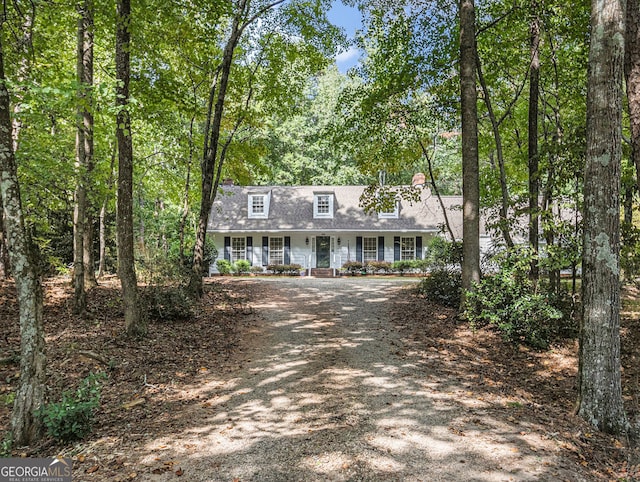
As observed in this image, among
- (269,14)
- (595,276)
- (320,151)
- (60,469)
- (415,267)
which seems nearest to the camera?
(60,469)

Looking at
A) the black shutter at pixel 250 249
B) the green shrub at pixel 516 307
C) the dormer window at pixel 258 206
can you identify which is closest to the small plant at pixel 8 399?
the green shrub at pixel 516 307

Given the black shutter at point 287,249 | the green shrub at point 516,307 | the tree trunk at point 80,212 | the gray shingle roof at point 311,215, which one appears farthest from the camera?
the black shutter at point 287,249

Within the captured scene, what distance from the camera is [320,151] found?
31.8 meters

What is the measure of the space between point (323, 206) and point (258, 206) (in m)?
3.83

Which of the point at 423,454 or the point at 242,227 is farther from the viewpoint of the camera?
the point at 242,227

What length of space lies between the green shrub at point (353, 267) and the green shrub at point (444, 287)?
Answer: 10697mm

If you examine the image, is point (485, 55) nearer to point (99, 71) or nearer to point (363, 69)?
point (363, 69)

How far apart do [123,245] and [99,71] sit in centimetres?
872

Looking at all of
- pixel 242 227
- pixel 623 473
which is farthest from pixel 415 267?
pixel 623 473

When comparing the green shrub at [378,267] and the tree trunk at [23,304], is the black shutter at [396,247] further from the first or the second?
the tree trunk at [23,304]

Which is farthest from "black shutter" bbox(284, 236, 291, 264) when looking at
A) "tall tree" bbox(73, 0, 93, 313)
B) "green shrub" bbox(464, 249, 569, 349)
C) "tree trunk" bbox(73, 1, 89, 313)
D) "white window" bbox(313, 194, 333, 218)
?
"green shrub" bbox(464, 249, 569, 349)

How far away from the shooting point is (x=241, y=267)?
2211 centimetres

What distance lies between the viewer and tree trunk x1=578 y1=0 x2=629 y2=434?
14.4 feet

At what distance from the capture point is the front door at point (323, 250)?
23547 mm
